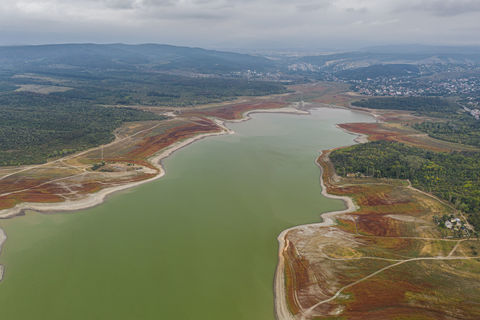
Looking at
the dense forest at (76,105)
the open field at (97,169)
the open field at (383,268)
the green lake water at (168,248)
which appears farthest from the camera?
the dense forest at (76,105)

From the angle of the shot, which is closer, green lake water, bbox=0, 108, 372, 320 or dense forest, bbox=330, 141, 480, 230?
green lake water, bbox=0, 108, 372, 320

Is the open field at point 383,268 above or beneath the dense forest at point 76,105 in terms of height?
beneath

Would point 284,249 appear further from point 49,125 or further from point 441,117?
point 441,117

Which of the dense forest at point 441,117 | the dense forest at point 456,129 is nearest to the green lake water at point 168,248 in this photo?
the dense forest at point 456,129

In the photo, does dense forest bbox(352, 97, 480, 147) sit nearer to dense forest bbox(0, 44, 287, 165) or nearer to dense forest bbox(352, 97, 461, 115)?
dense forest bbox(352, 97, 461, 115)

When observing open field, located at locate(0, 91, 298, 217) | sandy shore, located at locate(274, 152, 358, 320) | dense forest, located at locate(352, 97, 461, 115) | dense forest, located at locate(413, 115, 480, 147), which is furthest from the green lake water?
dense forest, located at locate(352, 97, 461, 115)

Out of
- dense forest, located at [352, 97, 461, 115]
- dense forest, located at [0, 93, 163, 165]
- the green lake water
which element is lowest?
the green lake water

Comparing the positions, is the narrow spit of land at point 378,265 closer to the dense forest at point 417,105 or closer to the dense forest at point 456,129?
the dense forest at point 456,129

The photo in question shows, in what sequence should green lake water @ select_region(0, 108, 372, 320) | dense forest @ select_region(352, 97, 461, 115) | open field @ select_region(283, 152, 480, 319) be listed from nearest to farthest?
open field @ select_region(283, 152, 480, 319), green lake water @ select_region(0, 108, 372, 320), dense forest @ select_region(352, 97, 461, 115)
